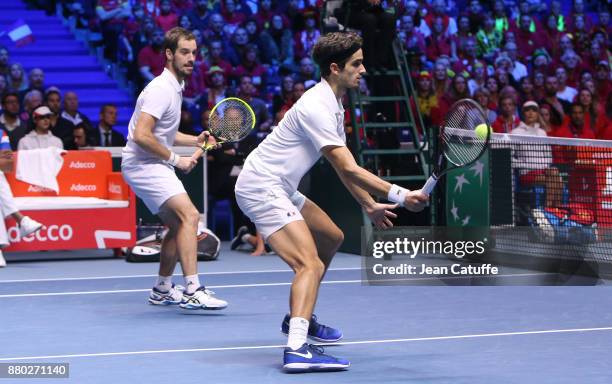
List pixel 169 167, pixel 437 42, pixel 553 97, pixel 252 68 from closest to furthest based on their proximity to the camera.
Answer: pixel 169 167
pixel 252 68
pixel 553 97
pixel 437 42

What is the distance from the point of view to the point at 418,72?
16.1 metres

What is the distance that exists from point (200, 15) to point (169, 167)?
29.7 ft

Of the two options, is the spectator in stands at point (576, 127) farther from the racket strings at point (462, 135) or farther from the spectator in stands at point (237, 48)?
the racket strings at point (462, 135)

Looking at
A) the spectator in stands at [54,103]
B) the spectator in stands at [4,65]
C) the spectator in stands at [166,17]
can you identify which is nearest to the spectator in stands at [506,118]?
the spectator in stands at [166,17]

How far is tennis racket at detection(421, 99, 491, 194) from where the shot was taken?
6.43m

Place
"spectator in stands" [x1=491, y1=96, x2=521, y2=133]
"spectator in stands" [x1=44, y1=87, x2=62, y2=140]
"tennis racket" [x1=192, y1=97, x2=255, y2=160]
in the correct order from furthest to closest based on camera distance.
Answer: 1. "spectator in stands" [x1=491, y1=96, x2=521, y2=133]
2. "spectator in stands" [x1=44, y1=87, x2=62, y2=140]
3. "tennis racket" [x1=192, y1=97, x2=255, y2=160]

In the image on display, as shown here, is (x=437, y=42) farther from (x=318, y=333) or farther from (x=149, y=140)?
(x=318, y=333)

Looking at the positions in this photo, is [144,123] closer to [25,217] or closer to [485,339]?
[485,339]

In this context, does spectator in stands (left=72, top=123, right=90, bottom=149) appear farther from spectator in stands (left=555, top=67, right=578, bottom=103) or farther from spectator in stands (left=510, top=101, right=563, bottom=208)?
spectator in stands (left=555, top=67, right=578, bottom=103)

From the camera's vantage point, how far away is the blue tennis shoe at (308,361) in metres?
5.98

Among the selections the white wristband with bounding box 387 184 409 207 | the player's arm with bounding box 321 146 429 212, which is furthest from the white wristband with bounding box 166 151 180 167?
the white wristband with bounding box 387 184 409 207

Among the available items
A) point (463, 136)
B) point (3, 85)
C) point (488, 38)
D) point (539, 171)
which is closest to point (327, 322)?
point (463, 136)

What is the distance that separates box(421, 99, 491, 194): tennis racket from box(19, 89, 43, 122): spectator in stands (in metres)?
7.84

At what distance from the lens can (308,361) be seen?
599 cm
